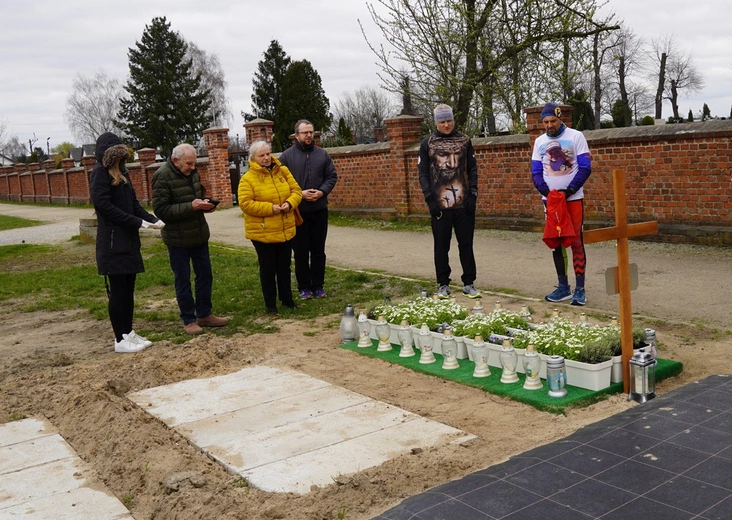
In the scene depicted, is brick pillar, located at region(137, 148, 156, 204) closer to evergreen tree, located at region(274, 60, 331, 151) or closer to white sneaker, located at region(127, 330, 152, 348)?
evergreen tree, located at region(274, 60, 331, 151)

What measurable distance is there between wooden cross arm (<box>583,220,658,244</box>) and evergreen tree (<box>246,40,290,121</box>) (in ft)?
180

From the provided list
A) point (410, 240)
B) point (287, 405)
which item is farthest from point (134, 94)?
point (287, 405)

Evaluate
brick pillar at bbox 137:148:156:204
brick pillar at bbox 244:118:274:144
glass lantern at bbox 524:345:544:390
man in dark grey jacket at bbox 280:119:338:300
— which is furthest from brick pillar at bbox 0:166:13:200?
glass lantern at bbox 524:345:544:390

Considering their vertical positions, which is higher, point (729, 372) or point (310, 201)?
point (310, 201)

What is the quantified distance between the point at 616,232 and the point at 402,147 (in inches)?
453

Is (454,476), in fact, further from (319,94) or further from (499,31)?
(319,94)

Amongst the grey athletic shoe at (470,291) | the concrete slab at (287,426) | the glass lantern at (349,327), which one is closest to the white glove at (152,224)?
the concrete slab at (287,426)

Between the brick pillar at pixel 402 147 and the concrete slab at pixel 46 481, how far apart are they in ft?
38.6

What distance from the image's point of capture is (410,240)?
1384 cm

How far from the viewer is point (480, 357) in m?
5.63

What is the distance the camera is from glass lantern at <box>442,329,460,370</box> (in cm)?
582

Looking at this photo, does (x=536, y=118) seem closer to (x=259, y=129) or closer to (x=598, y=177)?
(x=598, y=177)

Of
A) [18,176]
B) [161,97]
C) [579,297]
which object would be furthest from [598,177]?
[161,97]

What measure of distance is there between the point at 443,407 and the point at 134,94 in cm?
5499
